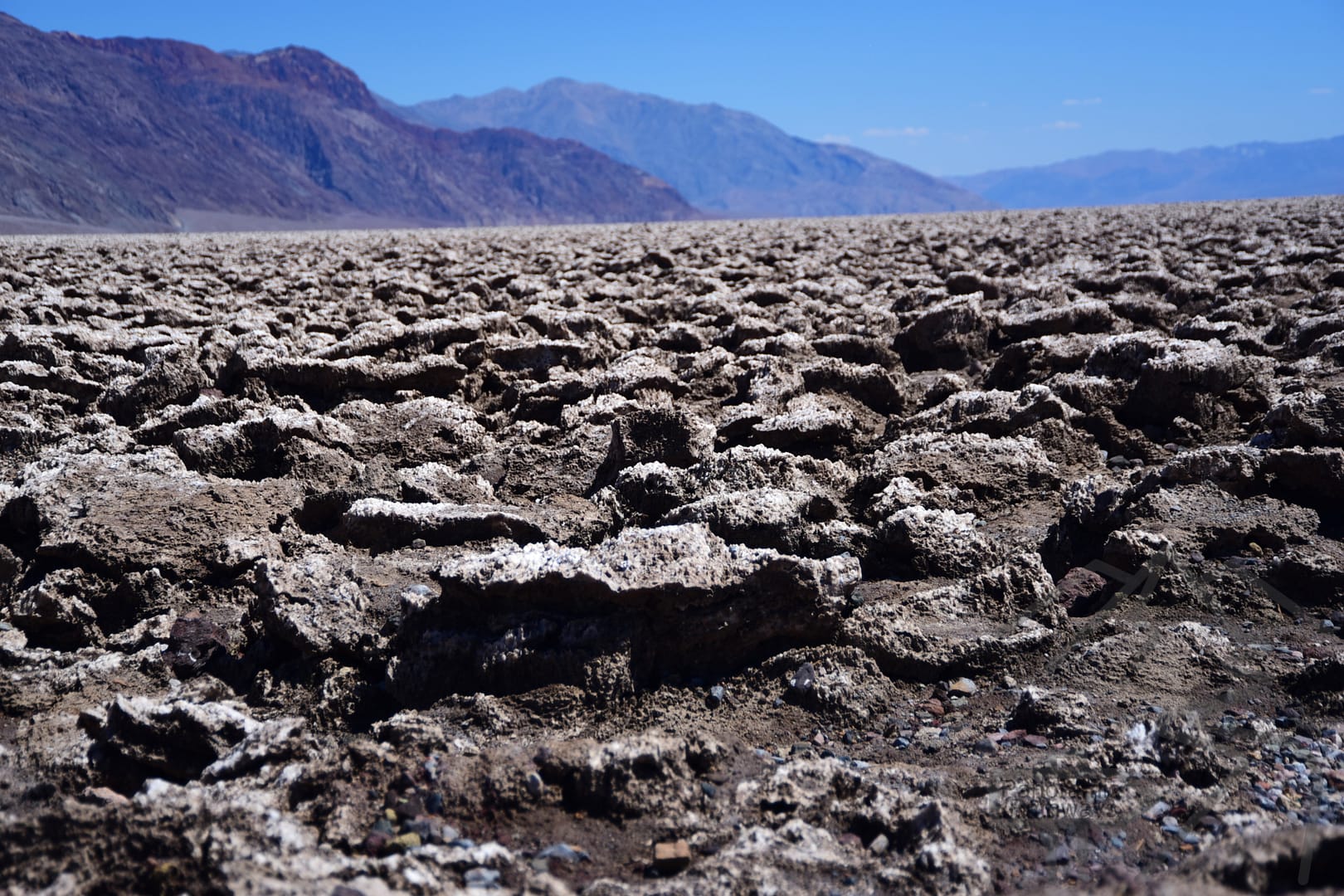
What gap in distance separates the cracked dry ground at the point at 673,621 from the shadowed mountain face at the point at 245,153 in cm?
7314

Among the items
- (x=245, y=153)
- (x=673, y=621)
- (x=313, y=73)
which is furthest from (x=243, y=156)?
(x=673, y=621)

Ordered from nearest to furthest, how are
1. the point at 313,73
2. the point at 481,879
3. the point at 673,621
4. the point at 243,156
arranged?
the point at 481,879 < the point at 673,621 < the point at 243,156 < the point at 313,73

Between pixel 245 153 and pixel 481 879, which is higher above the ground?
pixel 245 153

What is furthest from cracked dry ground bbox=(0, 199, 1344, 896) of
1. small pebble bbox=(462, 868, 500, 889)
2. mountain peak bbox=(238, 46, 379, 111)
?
mountain peak bbox=(238, 46, 379, 111)

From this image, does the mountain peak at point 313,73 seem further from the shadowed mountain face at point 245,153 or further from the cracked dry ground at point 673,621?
the cracked dry ground at point 673,621

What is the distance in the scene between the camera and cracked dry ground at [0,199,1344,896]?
5.49ft

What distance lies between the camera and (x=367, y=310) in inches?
272

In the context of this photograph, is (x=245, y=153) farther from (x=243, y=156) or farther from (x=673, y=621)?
(x=673, y=621)

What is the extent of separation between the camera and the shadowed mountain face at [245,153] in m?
83.7

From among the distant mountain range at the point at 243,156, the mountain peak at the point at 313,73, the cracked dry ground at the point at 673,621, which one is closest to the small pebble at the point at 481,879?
the cracked dry ground at the point at 673,621

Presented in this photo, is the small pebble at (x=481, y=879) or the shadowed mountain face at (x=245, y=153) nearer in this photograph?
the small pebble at (x=481, y=879)

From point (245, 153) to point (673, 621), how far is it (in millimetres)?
135242

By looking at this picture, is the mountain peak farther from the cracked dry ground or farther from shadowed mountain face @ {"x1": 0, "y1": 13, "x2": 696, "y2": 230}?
the cracked dry ground

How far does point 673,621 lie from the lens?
227 centimetres
